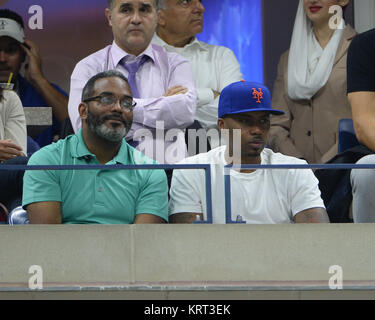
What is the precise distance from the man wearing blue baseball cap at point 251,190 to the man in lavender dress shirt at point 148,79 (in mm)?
697

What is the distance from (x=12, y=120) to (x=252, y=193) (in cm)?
181

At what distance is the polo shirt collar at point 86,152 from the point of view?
506 cm

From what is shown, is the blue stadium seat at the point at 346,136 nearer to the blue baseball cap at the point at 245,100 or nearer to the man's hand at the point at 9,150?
the blue baseball cap at the point at 245,100

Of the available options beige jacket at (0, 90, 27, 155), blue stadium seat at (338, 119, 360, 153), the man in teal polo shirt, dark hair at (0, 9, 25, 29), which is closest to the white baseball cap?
dark hair at (0, 9, 25, 29)

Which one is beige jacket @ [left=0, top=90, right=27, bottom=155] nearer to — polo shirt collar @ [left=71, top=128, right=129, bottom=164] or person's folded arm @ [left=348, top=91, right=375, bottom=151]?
polo shirt collar @ [left=71, top=128, right=129, bottom=164]

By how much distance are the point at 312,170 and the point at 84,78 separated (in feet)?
6.00

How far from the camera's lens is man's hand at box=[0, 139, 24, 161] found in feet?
17.6

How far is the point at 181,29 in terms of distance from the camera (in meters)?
6.67

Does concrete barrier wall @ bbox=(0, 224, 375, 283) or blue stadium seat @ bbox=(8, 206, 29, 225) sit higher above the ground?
blue stadium seat @ bbox=(8, 206, 29, 225)

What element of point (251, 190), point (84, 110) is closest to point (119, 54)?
point (84, 110)

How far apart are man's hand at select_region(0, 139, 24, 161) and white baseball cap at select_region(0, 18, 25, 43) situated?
1422 millimetres

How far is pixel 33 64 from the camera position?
22.5 ft

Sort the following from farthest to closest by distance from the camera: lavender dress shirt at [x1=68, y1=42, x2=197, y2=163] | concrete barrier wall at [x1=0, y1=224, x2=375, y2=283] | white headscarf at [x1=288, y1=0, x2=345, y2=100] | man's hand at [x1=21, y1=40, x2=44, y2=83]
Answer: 1. man's hand at [x1=21, y1=40, x2=44, y2=83]
2. white headscarf at [x1=288, y1=0, x2=345, y2=100]
3. lavender dress shirt at [x1=68, y1=42, x2=197, y2=163]
4. concrete barrier wall at [x1=0, y1=224, x2=375, y2=283]

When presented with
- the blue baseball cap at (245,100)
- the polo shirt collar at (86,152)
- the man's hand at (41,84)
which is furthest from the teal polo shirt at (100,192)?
the man's hand at (41,84)
